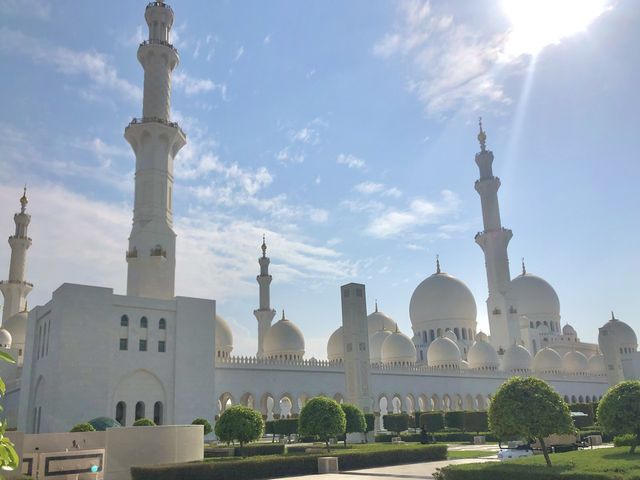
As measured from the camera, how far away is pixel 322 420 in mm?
22250

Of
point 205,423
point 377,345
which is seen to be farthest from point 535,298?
point 205,423

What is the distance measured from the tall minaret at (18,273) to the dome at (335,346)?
25.4 meters

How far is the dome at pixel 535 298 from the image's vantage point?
2534 inches

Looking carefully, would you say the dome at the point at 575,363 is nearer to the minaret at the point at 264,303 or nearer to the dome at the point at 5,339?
the minaret at the point at 264,303

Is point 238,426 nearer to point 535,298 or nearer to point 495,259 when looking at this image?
point 495,259

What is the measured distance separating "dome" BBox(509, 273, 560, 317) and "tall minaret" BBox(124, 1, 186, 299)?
4197 centimetres

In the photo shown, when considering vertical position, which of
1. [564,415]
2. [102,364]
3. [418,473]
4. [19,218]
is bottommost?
[418,473]

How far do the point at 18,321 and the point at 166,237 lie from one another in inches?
756

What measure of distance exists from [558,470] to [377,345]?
40464 mm

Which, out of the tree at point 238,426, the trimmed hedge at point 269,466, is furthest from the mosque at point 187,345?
the trimmed hedge at point 269,466

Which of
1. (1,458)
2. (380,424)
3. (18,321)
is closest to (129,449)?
(1,458)

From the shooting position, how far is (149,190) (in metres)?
34.8

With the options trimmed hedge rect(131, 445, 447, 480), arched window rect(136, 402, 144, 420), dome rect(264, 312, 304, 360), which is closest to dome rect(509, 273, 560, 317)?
dome rect(264, 312, 304, 360)

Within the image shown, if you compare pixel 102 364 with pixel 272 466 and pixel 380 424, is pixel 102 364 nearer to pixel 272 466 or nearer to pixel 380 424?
pixel 272 466
